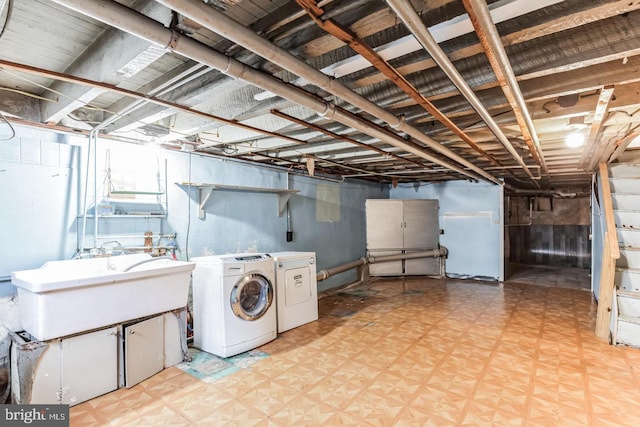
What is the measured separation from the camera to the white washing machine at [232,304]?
3010mm

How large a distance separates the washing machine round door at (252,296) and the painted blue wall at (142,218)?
33.1 inches

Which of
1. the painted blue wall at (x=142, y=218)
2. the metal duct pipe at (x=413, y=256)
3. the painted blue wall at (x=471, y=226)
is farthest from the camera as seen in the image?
the metal duct pipe at (x=413, y=256)

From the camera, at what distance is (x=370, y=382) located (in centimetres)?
251

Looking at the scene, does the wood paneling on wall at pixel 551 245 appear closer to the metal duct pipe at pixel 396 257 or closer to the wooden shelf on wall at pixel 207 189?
the metal duct pipe at pixel 396 257

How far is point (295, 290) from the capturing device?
3.78 m

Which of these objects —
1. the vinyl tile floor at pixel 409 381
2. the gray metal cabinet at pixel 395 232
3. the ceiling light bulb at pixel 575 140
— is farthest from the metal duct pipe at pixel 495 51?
the gray metal cabinet at pixel 395 232

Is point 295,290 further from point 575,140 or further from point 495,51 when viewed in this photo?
point 575,140

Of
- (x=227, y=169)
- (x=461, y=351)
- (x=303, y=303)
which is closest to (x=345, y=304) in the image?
(x=303, y=303)

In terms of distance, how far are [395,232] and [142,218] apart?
15.7ft

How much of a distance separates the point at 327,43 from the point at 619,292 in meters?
3.88

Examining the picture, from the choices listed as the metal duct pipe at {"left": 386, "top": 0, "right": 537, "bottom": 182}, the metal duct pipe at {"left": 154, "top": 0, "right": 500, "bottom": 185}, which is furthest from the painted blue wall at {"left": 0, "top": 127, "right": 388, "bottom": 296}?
the metal duct pipe at {"left": 386, "top": 0, "right": 537, "bottom": 182}

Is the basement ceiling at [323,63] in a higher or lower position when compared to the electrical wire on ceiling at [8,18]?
lower

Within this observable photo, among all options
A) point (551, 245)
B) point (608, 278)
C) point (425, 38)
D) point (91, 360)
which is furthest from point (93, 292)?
point (551, 245)

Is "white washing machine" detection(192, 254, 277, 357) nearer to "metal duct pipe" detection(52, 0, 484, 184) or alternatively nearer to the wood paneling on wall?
"metal duct pipe" detection(52, 0, 484, 184)
